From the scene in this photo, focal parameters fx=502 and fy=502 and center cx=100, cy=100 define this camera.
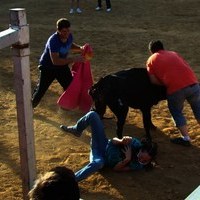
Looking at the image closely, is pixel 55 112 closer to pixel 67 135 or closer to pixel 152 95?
pixel 67 135

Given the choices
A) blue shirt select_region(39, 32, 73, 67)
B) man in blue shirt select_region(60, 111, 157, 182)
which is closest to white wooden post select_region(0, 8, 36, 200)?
man in blue shirt select_region(60, 111, 157, 182)

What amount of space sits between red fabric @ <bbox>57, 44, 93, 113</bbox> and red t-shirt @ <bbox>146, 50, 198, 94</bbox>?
58.4 inches

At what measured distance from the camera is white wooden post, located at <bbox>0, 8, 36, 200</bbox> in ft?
13.8

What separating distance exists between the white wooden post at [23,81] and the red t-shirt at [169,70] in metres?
2.47

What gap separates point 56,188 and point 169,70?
4.03 metres

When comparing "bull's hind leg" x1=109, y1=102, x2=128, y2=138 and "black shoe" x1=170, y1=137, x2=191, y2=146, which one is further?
"black shoe" x1=170, y1=137, x2=191, y2=146

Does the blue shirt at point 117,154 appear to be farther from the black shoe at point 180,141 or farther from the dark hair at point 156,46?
the dark hair at point 156,46

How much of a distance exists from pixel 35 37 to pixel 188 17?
503 centimetres

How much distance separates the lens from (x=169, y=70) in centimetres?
650

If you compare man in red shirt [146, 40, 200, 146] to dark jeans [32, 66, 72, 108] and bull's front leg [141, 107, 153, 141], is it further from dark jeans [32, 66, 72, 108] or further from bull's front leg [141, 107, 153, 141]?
dark jeans [32, 66, 72, 108]

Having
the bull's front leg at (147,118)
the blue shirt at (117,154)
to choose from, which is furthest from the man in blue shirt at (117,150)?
the bull's front leg at (147,118)

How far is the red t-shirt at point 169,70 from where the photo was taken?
6504 millimetres

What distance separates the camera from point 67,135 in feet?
24.0

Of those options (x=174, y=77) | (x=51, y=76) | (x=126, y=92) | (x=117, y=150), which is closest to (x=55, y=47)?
(x=51, y=76)
